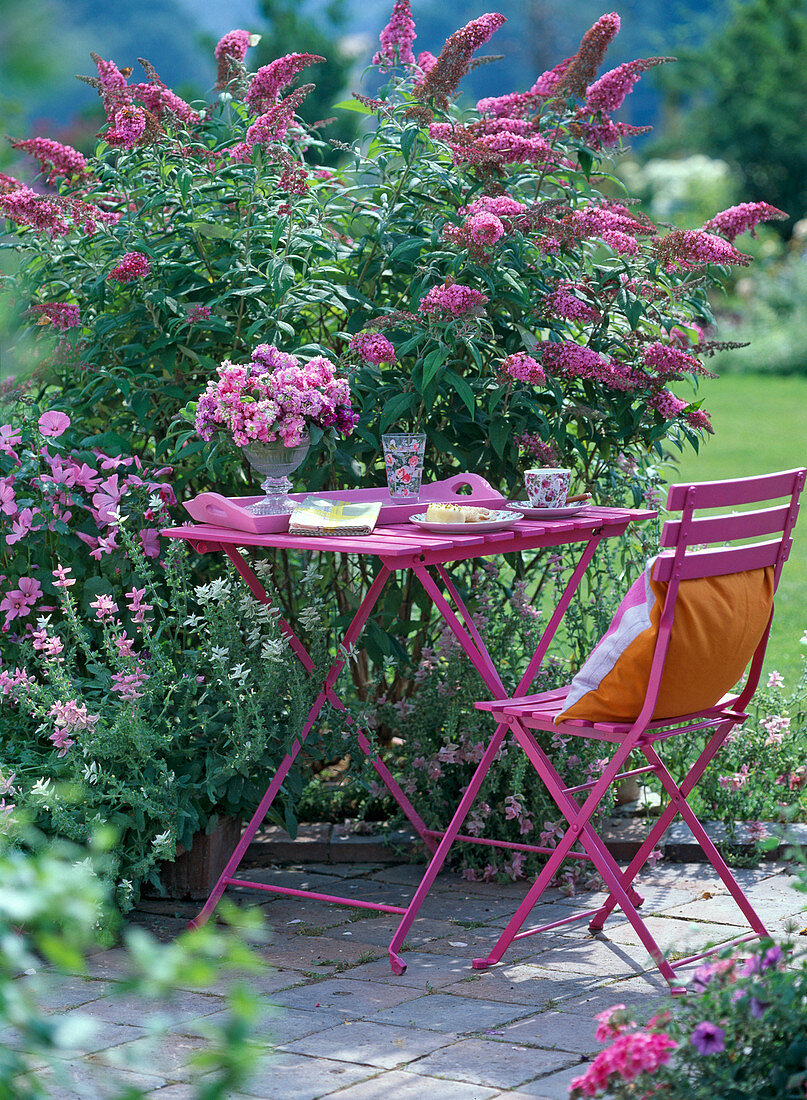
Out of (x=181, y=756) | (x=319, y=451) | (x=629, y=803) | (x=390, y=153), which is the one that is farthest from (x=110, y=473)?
(x=629, y=803)

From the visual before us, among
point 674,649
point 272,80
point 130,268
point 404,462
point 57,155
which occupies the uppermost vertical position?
point 272,80

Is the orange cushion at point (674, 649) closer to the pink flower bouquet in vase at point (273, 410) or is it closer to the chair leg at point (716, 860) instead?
the chair leg at point (716, 860)

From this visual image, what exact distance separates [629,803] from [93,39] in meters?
3.65

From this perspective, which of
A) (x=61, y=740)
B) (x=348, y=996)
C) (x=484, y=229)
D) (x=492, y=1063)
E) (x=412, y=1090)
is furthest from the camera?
(x=484, y=229)

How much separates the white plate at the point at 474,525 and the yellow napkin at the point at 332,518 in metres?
0.12

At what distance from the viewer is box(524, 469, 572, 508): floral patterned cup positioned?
3.39 meters

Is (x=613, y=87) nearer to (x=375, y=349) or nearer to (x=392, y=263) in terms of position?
(x=392, y=263)

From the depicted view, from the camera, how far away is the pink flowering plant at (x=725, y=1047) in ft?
6.41

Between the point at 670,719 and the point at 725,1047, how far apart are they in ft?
3.35

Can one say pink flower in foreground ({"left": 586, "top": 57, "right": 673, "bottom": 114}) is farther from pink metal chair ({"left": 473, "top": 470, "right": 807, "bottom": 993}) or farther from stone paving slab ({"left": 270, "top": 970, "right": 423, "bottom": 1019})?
stone paving slab ({"left": 270, "top": 970, "right": 423, "bottom": 1019})

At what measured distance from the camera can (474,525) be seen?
3.14 meters

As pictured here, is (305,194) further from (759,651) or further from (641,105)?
(641,105)

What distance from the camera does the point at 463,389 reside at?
11.8 feet

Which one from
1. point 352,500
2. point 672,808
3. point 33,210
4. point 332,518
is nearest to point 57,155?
point 33,210
